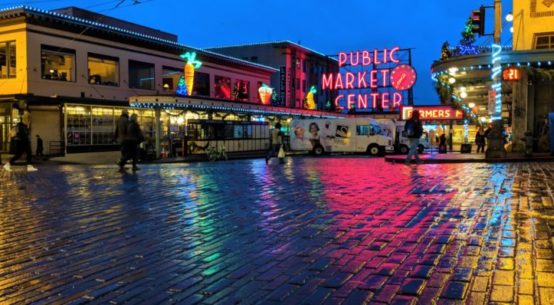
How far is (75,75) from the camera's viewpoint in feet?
102

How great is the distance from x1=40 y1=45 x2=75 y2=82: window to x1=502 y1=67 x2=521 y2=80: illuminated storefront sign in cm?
2328

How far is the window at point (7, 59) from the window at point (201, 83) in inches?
593

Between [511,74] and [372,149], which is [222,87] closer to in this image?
[372,149]

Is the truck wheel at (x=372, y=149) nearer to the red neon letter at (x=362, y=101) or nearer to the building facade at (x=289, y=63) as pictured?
the building facade at (x=289, y=63)

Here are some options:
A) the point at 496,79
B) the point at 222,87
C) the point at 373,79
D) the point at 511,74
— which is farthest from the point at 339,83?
the point at 496,79

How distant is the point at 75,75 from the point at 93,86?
1.33m

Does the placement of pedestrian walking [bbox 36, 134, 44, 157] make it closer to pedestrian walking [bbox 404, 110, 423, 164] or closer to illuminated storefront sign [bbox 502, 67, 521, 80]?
pedestrian walking [bbox 404, 110, 423, 164]

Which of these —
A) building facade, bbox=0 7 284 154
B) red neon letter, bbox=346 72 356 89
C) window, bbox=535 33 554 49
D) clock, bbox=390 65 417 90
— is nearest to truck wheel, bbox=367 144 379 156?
building facade, bbox=0 7 284 154

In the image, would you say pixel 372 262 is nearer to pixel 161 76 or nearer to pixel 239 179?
pixel 239 179

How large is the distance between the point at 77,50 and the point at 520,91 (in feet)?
78.9

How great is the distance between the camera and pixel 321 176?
42.4ft

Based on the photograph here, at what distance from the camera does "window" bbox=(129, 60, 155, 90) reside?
3546cm

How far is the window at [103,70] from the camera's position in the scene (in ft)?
106

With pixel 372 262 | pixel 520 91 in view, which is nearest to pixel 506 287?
pixel 372 262
